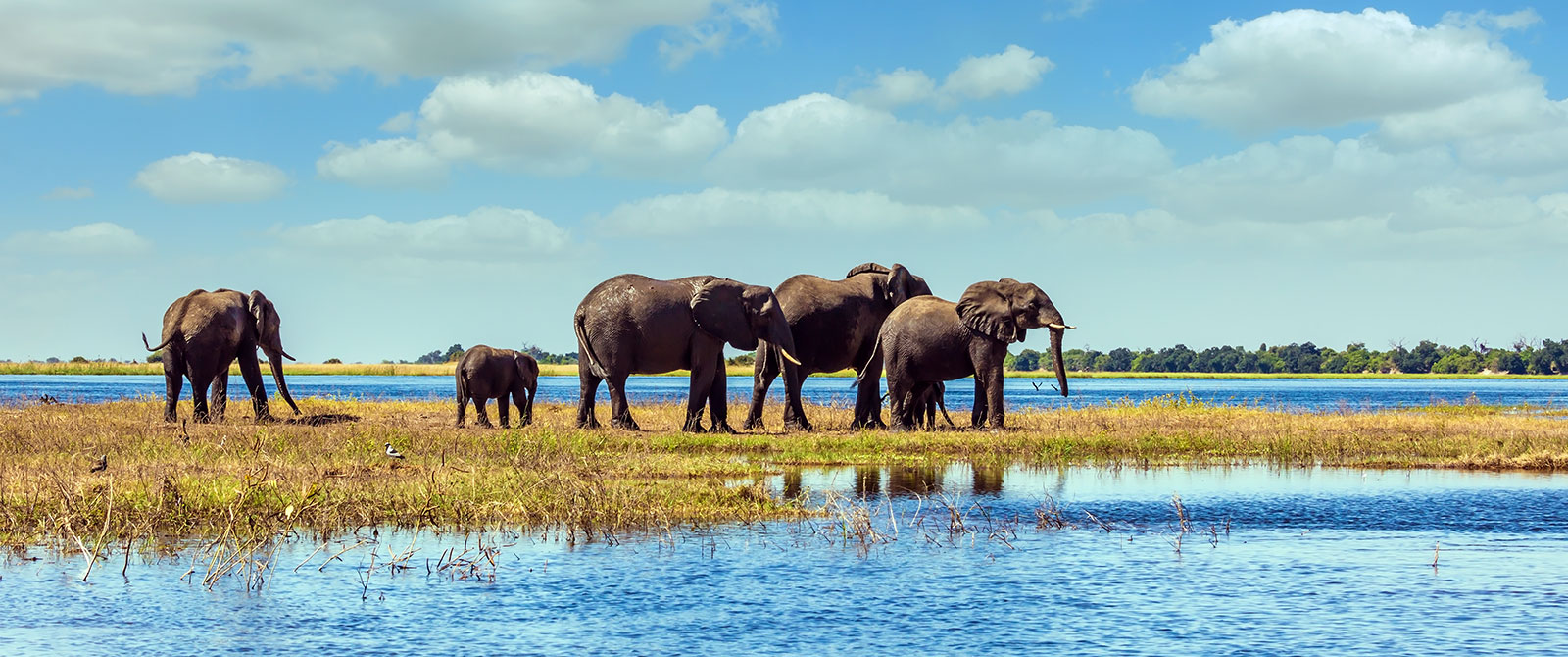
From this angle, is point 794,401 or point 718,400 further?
point 794,401

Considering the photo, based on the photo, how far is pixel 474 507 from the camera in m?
14.3

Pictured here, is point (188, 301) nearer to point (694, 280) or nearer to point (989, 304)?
point (694, 280)

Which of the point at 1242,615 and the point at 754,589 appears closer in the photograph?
the point at 1242,615

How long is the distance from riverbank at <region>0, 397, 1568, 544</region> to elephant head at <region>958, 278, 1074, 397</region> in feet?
5.89

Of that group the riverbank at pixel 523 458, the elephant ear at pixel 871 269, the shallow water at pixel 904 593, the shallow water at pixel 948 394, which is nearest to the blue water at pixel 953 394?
the shallow water at pixel 948 394

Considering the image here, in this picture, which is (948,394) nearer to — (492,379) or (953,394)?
(953,394)

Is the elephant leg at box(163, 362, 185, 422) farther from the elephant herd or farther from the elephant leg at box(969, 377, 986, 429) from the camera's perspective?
the elephant leg at box(969, 377, 986, 429)

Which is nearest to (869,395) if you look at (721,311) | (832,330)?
(832,330)

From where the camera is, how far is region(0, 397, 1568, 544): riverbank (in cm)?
1385

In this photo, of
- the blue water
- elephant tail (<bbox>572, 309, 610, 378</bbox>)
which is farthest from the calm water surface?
elephant tail (<bbox>572, 309, 610, 378</bbox>)

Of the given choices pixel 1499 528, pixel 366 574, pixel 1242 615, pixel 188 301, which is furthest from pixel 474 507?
pixel 188 301

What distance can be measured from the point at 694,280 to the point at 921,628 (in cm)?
1587

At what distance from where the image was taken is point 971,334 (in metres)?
25.5

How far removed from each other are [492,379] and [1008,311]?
31.5 ft
